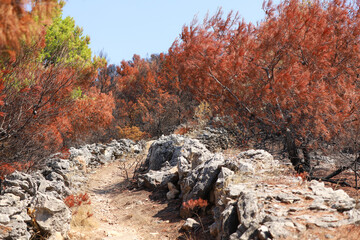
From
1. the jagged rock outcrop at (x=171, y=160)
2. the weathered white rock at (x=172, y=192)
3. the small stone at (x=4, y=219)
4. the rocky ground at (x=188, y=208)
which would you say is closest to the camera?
the rocky ground at (x=188, y=208)

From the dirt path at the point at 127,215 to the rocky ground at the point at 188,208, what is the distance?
22mm

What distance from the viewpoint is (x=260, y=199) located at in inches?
181

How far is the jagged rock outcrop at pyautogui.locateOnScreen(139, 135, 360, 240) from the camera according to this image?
3805mm

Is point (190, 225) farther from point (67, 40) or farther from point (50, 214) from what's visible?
point (67, 40)

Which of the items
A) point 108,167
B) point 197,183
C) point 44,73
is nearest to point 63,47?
point 44,73

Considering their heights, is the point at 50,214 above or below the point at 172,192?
below

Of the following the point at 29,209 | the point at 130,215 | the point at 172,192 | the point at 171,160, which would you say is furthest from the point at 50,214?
the point at 171,160

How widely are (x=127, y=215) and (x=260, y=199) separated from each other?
3.83 metres

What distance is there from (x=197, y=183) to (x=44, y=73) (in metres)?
4.10

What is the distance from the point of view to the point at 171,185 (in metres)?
8.10

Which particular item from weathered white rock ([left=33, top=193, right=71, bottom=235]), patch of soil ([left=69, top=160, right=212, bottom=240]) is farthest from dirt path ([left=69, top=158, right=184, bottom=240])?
weathered white rock ([left=33, top=193, right=71, bottom=235])

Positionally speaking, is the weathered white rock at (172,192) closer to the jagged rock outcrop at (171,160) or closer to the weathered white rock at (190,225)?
the jagged rock outcrop at (171,160)

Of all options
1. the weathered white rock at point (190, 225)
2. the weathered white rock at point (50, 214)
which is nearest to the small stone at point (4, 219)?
the weathered white rock at point (50, 214)

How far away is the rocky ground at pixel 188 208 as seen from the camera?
396 centimetres
